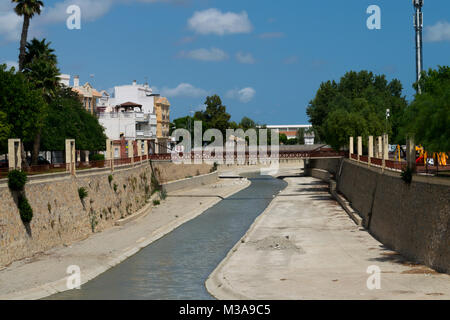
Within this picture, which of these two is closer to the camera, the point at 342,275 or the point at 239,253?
the point at 342,275

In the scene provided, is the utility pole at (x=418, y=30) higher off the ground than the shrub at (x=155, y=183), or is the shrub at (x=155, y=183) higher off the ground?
the utility pole at (x=418, y=30)

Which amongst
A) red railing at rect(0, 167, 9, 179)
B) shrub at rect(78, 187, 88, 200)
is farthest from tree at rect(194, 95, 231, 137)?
red railing at rect(0, 167, 9, 179)

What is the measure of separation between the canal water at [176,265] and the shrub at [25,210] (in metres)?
5.84

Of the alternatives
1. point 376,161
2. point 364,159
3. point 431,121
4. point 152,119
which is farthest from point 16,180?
point 152,119

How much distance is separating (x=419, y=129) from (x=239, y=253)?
583 inches

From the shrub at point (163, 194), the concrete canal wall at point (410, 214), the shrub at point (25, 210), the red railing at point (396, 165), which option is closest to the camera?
the concrete canal wall at point (410, 214)

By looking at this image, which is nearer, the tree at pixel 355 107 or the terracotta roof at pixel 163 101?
the tree at pixel 355 107

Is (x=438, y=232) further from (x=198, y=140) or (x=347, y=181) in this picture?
(x=198, y=140)

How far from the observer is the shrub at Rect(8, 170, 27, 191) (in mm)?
39531

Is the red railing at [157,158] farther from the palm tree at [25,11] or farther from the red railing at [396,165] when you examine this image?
the red railing at [396,165]

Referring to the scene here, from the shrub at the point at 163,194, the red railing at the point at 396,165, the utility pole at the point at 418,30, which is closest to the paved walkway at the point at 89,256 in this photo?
the shrub at the point at 163,194

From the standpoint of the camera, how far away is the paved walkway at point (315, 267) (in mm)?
29766
